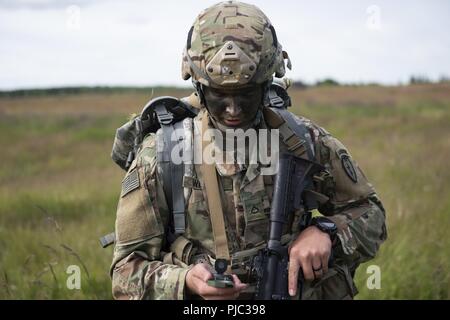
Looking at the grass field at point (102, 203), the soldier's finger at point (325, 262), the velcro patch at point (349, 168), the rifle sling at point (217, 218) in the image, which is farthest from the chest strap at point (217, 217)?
the grass field at point (102, 203)

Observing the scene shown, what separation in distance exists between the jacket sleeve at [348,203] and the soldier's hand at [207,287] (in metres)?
0.51

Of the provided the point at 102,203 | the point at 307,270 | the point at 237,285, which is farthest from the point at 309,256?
the point at 102,203

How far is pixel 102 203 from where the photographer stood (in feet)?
27.0

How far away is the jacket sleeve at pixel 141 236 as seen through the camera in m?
2.61

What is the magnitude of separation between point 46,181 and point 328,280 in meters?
8.62

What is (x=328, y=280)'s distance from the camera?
2.88 m

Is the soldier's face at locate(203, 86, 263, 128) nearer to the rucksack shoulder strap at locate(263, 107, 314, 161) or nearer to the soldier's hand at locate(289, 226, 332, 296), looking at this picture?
the rucksack shoulder strap at locate(263, 107, 314, 161)

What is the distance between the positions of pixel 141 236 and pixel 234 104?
1.91 ft

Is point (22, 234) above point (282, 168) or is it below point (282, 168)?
below

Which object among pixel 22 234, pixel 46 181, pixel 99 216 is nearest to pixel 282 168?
pixel 22 234

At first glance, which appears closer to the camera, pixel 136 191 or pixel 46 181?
pixel 136 191

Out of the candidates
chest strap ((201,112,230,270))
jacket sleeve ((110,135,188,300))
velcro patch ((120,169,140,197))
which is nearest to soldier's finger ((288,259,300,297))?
chest strap ((201,112,230,270))

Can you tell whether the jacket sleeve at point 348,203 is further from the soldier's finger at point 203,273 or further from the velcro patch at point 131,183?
the velcro patch at point 131,183
